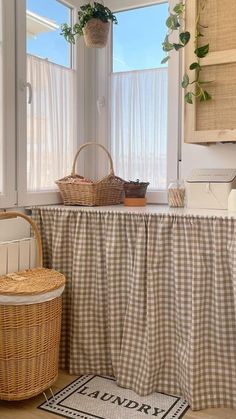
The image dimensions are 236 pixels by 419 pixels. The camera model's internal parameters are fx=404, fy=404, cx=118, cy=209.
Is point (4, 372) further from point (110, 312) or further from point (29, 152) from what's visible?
point (29, 152)

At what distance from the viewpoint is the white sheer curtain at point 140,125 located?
248cm

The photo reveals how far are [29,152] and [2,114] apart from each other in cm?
28

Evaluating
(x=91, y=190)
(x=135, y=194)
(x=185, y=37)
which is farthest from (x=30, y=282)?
(x=185, y=37)

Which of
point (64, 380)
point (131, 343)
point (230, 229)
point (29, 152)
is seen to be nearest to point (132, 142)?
point (29, 152)

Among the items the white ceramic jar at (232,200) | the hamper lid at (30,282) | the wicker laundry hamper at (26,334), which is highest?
the white ceramic jar at (232,200)

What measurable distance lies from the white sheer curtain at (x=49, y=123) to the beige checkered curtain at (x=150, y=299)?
1.06 ft

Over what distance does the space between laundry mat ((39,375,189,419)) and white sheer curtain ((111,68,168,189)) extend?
1.20 meters

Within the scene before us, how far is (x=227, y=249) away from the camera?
1.71m

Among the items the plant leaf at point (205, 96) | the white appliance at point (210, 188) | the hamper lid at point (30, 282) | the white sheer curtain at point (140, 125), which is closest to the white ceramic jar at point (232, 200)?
the white appliance at point (210, 188)

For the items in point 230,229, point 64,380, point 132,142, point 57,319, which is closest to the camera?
point 230,229

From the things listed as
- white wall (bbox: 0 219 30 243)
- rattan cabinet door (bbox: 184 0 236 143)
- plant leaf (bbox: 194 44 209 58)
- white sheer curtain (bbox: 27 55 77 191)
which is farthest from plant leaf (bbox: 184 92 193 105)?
white wall (bbox: 0 219 30 243)

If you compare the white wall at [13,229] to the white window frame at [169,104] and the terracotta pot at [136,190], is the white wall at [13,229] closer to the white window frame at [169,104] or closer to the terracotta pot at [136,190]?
the terracotta pot at [136,190]

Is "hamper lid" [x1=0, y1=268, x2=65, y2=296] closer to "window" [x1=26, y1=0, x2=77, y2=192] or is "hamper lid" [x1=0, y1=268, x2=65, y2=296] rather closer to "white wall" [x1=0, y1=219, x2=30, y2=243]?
"white wall" [x1=0, y1=219, x2=30, y2=243]

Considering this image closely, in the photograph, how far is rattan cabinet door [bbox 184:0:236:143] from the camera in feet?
6.26
